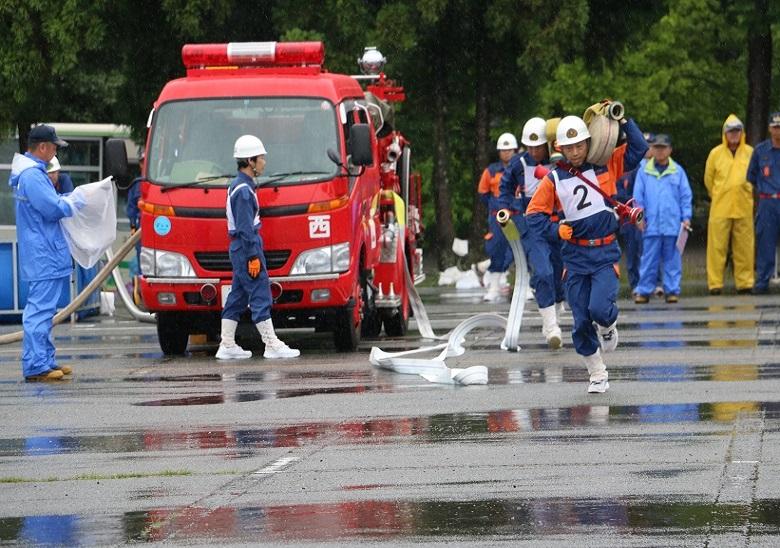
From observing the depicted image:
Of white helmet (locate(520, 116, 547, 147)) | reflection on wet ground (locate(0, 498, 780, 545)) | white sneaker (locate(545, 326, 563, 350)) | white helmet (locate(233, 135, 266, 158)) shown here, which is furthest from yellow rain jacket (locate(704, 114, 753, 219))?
reflection on wet ground (locate(0, 498, 780, 545))

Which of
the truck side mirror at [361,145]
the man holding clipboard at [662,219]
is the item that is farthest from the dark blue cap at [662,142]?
the truck side mirror at [361,145]

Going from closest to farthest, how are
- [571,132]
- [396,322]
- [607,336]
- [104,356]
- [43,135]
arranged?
[571,132]
[607,336]
[43,135]
[104,356]
[396,322]

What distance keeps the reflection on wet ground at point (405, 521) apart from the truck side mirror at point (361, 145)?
7.71 meters

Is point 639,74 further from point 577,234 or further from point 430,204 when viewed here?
point 577,234

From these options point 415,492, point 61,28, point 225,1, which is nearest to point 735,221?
point 225,1

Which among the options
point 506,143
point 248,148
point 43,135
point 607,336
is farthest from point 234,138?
point 506,143

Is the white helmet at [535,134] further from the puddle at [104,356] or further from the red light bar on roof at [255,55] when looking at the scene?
the puddle at [104,356]

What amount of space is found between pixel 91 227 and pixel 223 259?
4.15ft

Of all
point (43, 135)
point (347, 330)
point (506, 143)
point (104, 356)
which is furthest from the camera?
point (506, 143)

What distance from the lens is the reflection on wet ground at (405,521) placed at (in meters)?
7.10

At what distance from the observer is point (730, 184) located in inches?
884

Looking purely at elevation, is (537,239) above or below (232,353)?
above

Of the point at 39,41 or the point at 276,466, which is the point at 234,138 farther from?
the point at 39,41

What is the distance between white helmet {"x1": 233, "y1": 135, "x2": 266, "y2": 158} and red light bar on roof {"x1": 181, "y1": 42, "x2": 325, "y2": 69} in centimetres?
206
